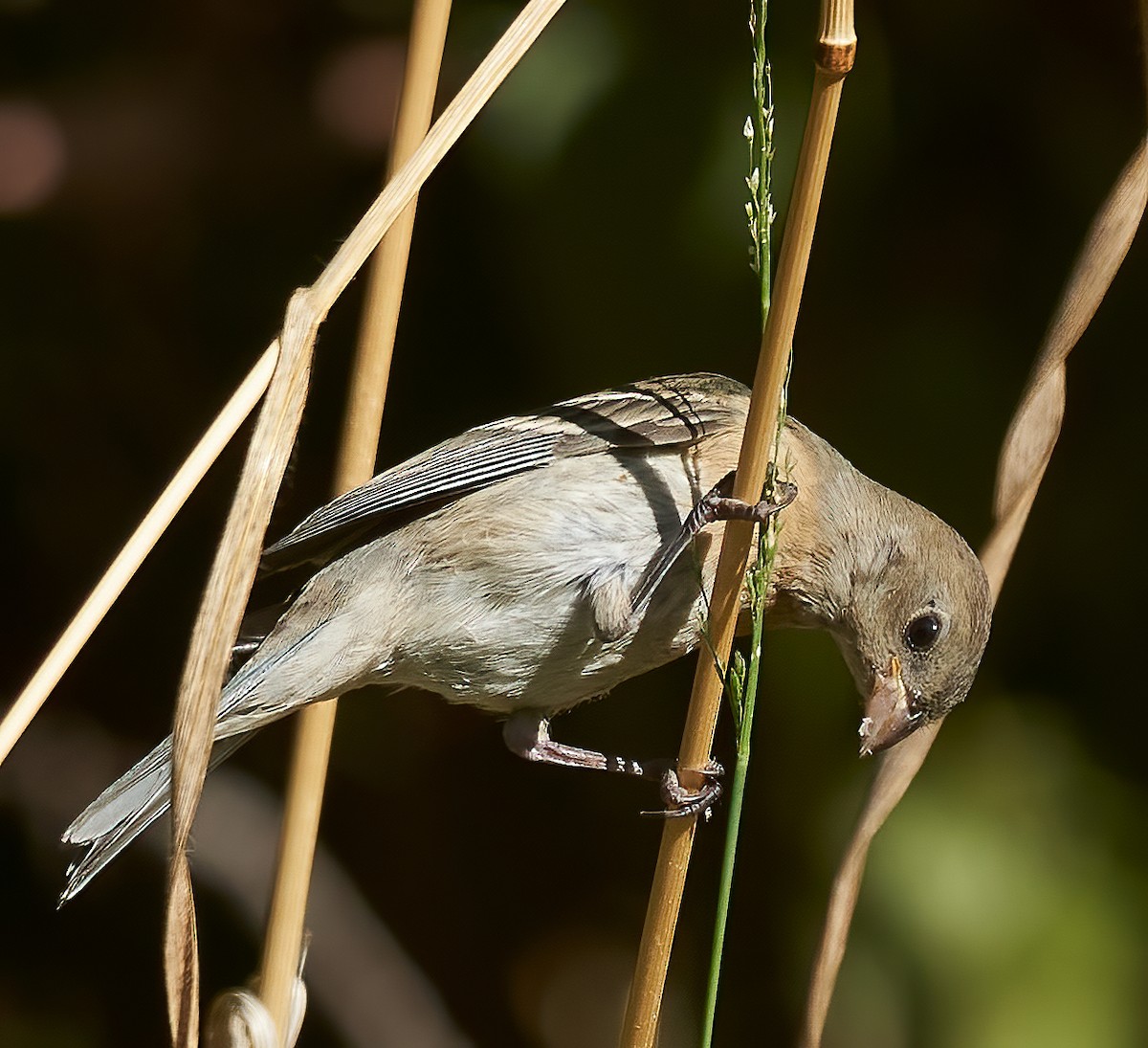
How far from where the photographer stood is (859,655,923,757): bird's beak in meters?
2.15

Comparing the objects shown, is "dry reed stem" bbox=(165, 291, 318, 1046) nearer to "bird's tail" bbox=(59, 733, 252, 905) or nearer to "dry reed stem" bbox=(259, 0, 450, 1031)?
"dry reed stem" bbox=(259, 0, 450, 1031)

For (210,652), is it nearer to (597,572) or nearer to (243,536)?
(243,536)

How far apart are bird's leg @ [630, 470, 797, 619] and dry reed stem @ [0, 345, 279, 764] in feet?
2.00

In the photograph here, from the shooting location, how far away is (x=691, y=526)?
205cm

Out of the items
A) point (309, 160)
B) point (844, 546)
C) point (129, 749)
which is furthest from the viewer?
point (129, 749)

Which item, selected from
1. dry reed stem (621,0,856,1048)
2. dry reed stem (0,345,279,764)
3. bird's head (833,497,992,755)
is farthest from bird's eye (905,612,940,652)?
dry reed stem (0,345,279,764)

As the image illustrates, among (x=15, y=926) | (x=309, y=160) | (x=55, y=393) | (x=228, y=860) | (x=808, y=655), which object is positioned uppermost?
(x=309, y=160)

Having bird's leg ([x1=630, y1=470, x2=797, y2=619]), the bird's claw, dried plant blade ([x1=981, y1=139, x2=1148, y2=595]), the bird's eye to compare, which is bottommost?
the bird's claw

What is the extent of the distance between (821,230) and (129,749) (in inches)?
74.5

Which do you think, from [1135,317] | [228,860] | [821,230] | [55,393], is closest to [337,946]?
[228,860]

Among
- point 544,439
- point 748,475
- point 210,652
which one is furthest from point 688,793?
point 544,439

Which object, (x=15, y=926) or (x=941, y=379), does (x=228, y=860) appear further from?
(x=941, y=379)

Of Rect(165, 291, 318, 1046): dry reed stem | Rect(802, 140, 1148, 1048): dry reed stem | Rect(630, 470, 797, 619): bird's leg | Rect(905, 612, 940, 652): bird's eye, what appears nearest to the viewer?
Rect(165, 291, 318, 1046): dry reed stem

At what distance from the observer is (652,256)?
2621 mm
